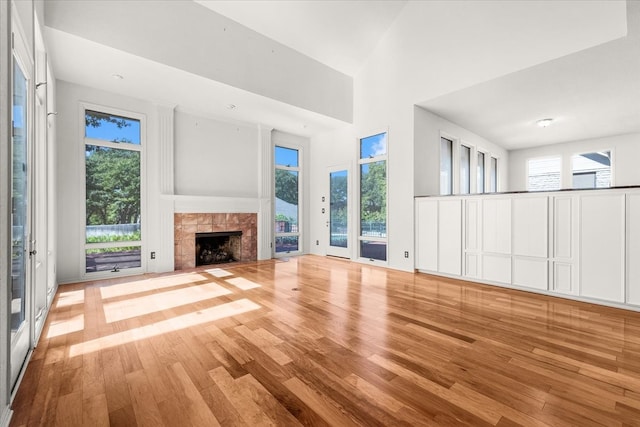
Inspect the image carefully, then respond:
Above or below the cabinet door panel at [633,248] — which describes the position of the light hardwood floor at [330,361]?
below

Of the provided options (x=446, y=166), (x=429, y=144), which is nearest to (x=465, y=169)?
(x=446, y=166)

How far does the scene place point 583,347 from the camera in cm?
243

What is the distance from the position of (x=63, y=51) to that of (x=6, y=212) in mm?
3381

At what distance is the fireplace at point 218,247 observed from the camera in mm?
6020

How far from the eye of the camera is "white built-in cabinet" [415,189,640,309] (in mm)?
3439

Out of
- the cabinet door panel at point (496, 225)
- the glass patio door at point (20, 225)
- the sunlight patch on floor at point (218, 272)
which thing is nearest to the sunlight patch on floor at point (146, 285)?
the sunlight patch on floor at point (218, 272)

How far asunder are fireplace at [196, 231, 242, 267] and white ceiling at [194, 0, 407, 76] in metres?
3.92

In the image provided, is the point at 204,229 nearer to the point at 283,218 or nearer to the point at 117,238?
the point at 117,238

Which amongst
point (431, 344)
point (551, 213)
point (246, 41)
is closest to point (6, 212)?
point (431, 344)

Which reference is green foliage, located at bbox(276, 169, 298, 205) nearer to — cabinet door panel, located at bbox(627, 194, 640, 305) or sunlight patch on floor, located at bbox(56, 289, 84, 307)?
sunlight patch on floor, located at bbox(56, 289, 84, 307)

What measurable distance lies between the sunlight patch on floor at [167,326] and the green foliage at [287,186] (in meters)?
3.95

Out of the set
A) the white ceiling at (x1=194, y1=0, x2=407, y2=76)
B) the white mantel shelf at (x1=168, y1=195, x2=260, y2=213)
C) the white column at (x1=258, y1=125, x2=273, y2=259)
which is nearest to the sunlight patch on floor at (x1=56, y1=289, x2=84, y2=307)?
the white mantel shelf at (x1=168, y1=195, x2=260, y2=213)

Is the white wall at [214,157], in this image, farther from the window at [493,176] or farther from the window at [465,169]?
the window at [493,176]

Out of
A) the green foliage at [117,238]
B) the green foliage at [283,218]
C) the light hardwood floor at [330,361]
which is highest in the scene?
the green foliage at [283,218]
